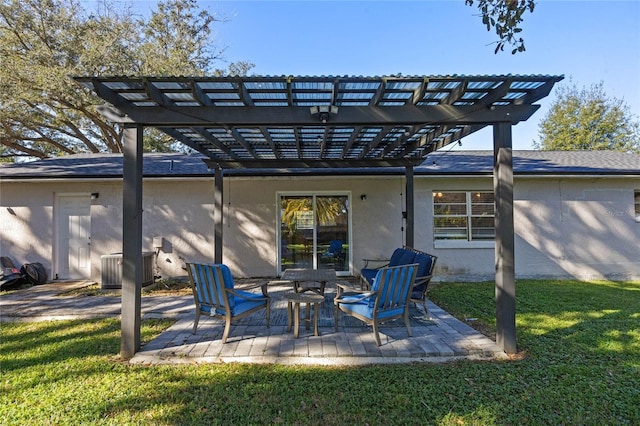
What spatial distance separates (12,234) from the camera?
343 inches

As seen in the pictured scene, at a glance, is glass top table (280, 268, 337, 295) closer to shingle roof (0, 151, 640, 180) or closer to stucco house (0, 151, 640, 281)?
stucco house (0, 151, 640, 281)

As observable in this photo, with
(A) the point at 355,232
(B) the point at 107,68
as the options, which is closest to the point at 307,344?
(A) the point at 355,232

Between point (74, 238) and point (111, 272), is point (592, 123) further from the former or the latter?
point (74, 238)

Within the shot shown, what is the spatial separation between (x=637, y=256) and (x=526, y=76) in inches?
355

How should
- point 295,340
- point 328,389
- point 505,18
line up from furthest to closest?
point 295,340, point 505,18, point 328,389

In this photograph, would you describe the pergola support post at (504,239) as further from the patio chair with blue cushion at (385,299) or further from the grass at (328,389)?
the patio chair with blue cushion at (385,299)

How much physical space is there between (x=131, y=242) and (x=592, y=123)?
110 ft

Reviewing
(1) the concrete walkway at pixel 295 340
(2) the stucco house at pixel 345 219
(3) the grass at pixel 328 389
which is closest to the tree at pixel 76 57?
(2) the stucco house at pixel 345 219

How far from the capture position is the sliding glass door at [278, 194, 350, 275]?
9117 mm

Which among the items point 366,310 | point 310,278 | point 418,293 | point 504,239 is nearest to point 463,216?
point 418,293

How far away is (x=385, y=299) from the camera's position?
4.29 m

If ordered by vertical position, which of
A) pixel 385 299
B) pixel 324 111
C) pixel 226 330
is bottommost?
pixel 226 330

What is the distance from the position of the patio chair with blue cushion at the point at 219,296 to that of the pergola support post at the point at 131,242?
689 millimetres

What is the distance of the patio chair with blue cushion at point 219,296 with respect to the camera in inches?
168
